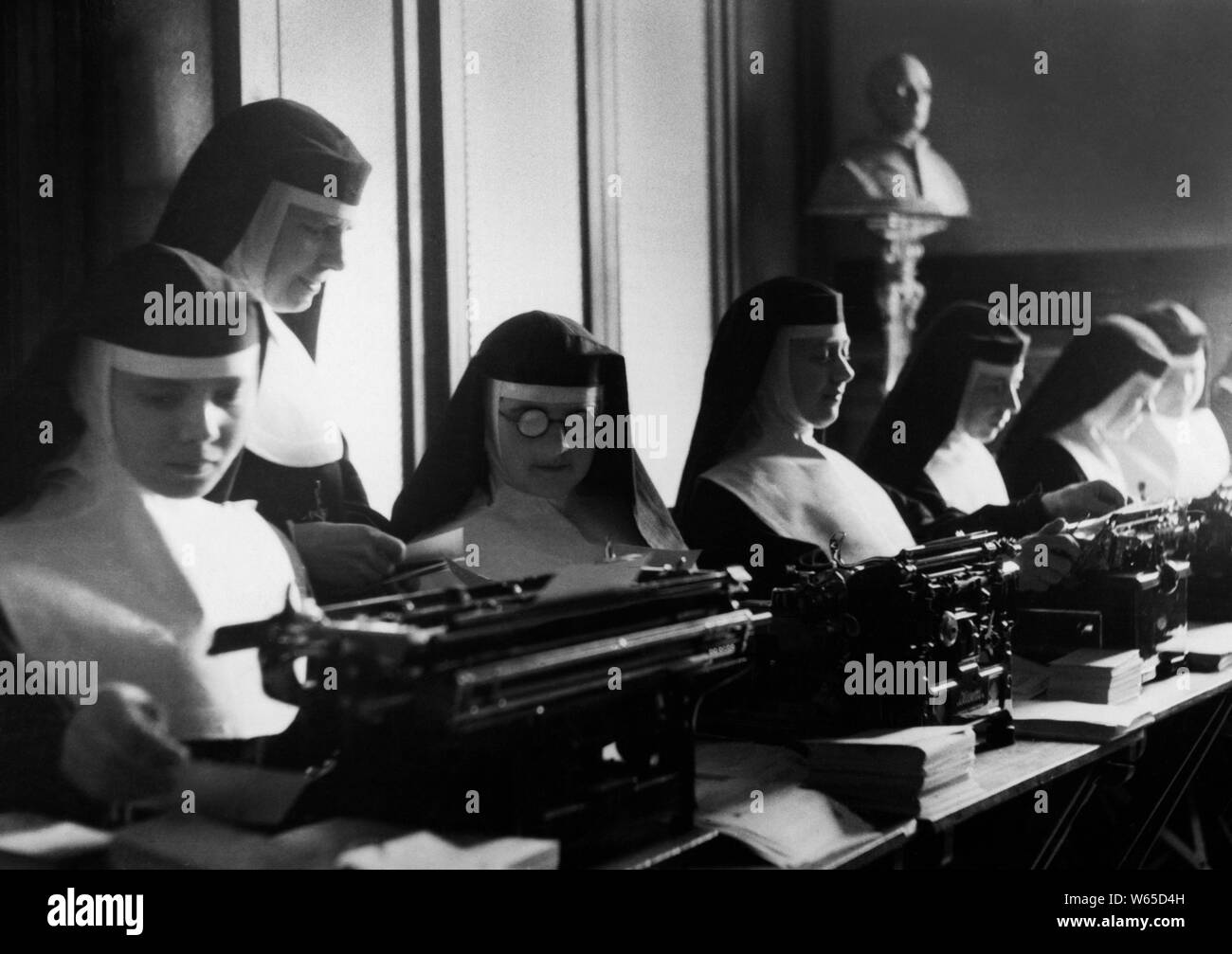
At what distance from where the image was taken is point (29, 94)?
2.49m

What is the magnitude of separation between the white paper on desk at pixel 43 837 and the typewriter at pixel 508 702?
1.11 feet

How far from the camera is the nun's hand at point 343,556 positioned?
2.70 m

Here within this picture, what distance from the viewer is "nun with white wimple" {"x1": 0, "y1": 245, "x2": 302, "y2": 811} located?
2.26 meters

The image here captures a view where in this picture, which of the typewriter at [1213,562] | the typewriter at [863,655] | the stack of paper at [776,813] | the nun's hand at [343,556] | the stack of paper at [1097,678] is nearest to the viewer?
the stack of paper at [776,813]

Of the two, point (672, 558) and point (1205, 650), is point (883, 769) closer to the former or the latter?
point (672, 558)

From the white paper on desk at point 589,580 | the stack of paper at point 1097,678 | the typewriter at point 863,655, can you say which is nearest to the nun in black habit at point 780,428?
the stack of paper at point 1097,678

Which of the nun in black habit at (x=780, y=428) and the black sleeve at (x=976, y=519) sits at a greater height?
the nun in black habit at (x=780, y=428)

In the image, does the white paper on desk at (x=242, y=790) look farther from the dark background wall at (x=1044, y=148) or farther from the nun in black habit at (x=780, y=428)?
the dark background wall at (x=1044, y=148)

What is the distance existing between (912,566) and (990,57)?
295 cm

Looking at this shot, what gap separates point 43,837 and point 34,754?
0.12m

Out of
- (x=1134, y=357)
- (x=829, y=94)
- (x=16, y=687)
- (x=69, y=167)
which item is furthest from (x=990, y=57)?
(x=16, y=687)
